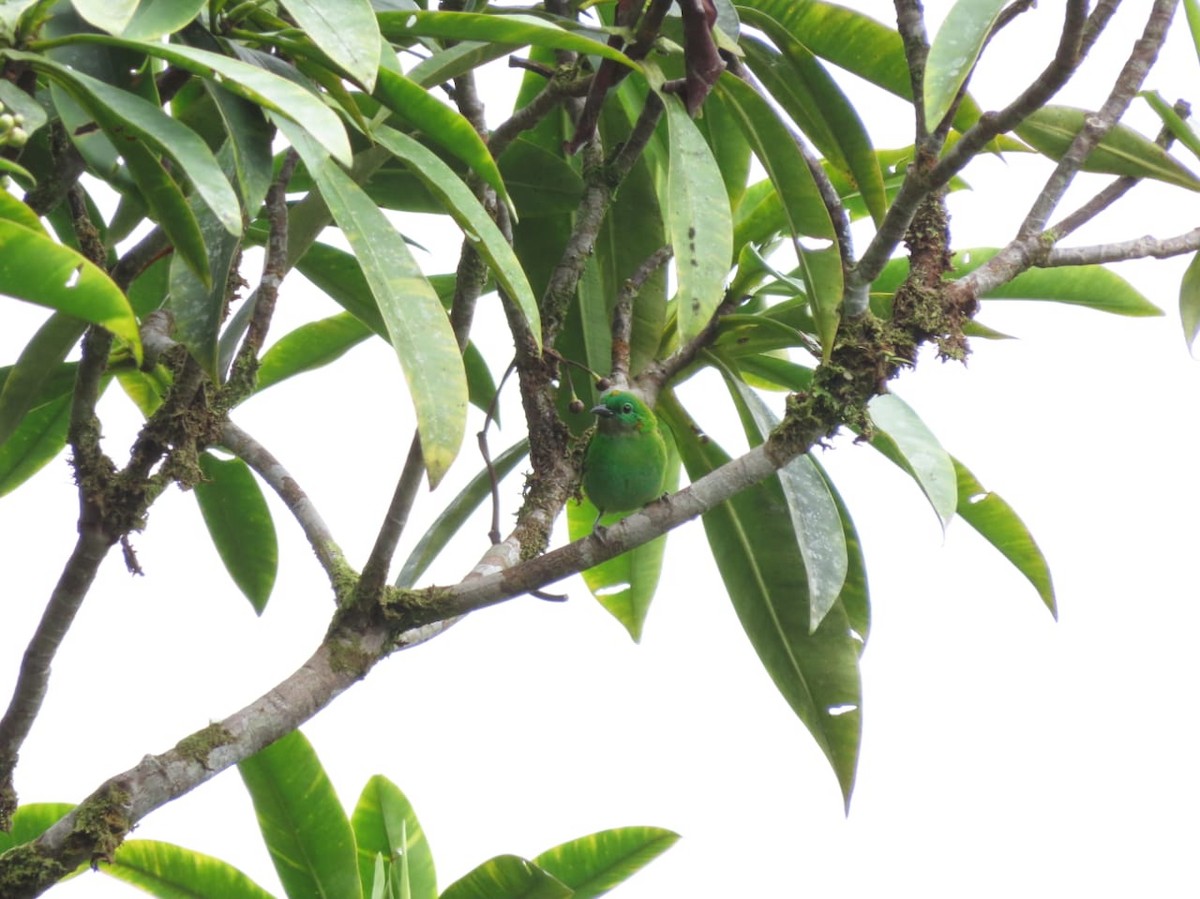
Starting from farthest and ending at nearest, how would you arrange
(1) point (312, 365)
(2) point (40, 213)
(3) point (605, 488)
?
(1) point (312, 365) < (3) point (605, 488) < (2) point (40, 213)

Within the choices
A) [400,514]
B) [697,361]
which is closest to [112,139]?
[400,514]

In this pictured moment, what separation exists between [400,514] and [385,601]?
0.14 meters

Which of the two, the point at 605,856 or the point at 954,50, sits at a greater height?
the point at 954,50

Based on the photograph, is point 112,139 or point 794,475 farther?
point 794,475

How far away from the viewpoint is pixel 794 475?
2404 millimetres

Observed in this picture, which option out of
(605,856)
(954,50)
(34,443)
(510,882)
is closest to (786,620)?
(605,856)

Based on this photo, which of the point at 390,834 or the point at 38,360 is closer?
the point at 38,360

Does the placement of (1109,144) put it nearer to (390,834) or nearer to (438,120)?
(438,120)

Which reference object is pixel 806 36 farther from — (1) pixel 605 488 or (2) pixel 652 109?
(1) pixel 605 488

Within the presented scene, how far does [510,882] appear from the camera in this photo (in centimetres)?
225

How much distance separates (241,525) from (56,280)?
1.58 meters

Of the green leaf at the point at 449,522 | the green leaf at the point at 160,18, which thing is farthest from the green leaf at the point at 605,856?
the green leaf at the point at 160,18

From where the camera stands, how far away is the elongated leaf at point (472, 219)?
1.68 metres

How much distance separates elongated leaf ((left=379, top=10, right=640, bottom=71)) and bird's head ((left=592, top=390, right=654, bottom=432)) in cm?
71
